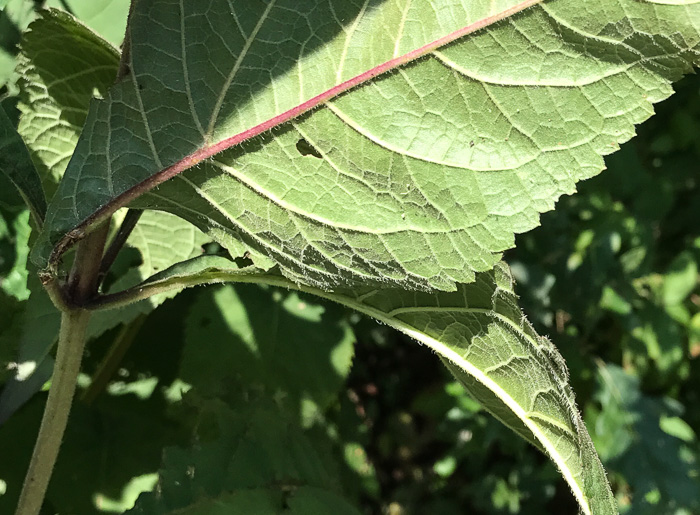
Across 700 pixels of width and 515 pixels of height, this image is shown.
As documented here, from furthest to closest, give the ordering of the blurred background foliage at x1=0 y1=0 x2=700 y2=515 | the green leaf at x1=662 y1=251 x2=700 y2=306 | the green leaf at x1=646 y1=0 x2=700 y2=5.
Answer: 1. the green leaf at x1=662 y1=251 x2=700 y2=306
2. the blurred background foliage at x1=0 y1=0 x2=700 y2=515
3. the green leaf at x1=646 y1=0 x2=700 y2=5

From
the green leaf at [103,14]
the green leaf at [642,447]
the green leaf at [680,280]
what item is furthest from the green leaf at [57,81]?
the green leaf at [680,280]

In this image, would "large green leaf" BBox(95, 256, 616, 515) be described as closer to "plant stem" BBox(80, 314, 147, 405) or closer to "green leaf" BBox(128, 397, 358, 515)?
"green leaf" BBox(128, 397, 358, 515)

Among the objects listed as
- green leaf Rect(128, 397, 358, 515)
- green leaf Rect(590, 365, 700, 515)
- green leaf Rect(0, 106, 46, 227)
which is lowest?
green leaf Rect(590, 365, 700, 515)

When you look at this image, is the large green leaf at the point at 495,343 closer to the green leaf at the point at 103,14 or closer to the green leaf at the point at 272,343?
the green leaf at the point at 103,14

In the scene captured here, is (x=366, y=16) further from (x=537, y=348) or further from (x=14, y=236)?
(x=14, y=236)

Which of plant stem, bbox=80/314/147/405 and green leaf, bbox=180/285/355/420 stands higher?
plant stem, bbox=80/314/147/405

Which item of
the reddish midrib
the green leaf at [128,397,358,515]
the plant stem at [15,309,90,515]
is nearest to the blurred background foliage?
the green leaf at [128,397,358,515]

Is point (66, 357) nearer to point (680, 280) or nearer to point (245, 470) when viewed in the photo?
point (245, 470)

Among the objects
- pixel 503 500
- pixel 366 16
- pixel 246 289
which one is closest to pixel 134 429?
pixel 246 289
